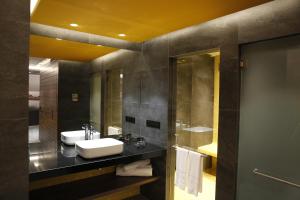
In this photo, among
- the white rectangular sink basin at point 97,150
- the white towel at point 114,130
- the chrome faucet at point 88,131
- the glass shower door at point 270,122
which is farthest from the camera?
the white towel at point 114,130

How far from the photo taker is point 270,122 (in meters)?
1.76

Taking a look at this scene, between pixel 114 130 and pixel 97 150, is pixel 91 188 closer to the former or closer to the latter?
pixel 97 150

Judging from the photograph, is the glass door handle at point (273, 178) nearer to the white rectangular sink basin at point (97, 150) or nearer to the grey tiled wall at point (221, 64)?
the grey tiled wall at point (221, 64)

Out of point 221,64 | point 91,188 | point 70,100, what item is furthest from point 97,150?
point 221,64

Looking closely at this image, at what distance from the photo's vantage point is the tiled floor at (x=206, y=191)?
2427 mm

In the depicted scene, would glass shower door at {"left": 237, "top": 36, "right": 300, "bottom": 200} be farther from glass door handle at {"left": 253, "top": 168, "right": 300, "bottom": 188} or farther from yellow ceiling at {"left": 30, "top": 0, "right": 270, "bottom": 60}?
yellow ceiling at {"left": 30, "top": 0, "right": 270, "bottom": 60}

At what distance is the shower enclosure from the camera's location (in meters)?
2.70

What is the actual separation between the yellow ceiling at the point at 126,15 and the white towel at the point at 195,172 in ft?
4.78

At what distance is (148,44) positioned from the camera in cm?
295

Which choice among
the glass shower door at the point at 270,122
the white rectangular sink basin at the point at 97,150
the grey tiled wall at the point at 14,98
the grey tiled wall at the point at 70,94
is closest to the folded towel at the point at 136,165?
the white rectangular sink basin at the point at 97,150

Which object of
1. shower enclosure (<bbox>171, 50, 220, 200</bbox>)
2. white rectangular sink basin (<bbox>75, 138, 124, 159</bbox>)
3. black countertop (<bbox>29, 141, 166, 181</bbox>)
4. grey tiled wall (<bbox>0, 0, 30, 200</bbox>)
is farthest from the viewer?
shower enclosure (<bbox>171, 50, 220, 200</bbox>)

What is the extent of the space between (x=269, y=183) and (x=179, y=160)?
41.3 inches

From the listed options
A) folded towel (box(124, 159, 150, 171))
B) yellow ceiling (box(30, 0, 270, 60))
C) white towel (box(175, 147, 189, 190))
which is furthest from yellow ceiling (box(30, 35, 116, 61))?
white towel (box(175, 147, 189, 190))

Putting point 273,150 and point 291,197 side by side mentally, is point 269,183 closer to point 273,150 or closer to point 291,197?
point 291,197
